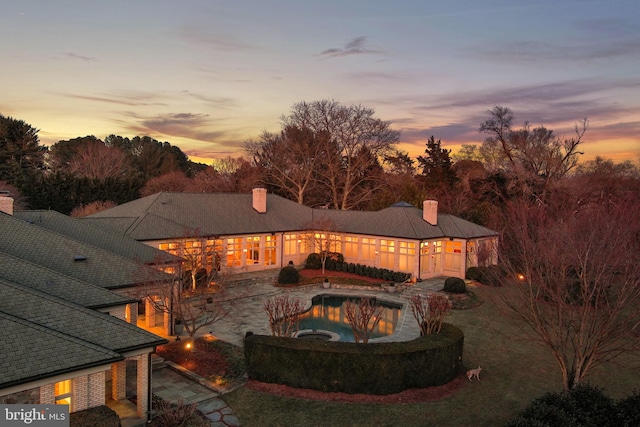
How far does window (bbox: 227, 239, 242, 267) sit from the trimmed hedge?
16.9 metres

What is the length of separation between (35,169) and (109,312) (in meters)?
41.6

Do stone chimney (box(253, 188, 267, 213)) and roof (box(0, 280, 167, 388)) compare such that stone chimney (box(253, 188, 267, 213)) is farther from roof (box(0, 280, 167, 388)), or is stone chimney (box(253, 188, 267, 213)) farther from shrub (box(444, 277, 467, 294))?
roof (box(0, 280, 167, 388))

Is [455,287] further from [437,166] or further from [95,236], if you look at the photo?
[437,166]

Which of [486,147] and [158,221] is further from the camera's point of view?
[486,147]

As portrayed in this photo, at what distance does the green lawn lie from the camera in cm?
1141

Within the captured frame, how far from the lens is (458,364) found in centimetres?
1462

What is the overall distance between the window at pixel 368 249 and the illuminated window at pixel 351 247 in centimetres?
76

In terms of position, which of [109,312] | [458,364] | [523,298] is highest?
[523,298]

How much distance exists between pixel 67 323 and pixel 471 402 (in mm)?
11223

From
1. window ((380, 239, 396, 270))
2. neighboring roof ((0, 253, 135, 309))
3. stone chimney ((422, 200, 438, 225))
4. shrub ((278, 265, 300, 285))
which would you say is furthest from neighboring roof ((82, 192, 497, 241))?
neighboring roof ((0, 253, 135, 309))

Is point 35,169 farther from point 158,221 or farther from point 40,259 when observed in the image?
point 40,259

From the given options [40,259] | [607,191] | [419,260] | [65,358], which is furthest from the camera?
[607,191]

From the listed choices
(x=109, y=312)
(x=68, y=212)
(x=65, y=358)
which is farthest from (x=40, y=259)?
(x=68, y=212)

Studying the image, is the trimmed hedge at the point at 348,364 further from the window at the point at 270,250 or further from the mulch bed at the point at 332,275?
the window at the point at 270,250
